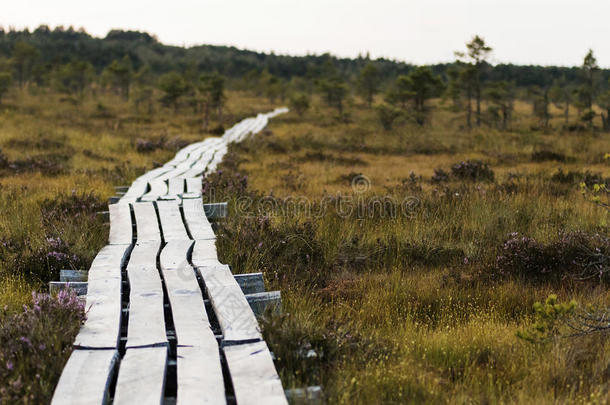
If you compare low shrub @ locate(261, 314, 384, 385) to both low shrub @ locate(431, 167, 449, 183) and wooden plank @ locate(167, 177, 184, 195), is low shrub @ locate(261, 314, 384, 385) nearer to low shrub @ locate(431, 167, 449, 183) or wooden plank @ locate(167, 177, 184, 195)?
wooden plank @ locate(167, 177, 184, 195)

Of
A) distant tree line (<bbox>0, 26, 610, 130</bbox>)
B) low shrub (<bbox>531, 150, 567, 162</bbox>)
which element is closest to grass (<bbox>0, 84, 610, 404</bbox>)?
low shrub (<bbox>531, 150, 567, 162</bbox>)

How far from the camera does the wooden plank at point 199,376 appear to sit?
8.11 ft

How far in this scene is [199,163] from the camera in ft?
36.8

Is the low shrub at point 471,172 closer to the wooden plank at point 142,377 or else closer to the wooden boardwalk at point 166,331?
the wooden boardwalk at point 166,331

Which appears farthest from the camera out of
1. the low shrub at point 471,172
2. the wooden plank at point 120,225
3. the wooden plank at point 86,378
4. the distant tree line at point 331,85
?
the distant tree line at point 331,85

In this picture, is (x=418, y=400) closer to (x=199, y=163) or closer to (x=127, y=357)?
(x=127, y=357)

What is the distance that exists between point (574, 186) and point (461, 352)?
7.43 m

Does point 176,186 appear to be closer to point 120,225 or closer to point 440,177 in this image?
point 120,225

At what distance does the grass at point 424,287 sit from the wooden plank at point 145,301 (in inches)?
27.7

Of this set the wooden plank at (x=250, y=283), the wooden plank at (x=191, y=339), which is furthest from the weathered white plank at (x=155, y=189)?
the wooden plank at (x=250, y=283)

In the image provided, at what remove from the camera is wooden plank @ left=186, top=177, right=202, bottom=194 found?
7734 mm

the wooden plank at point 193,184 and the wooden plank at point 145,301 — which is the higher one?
the wooden plank at point 193,184

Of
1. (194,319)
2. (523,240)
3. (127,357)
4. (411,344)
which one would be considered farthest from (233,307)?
(523,240)

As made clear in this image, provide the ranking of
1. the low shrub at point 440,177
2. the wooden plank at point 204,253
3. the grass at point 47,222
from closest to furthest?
the grass at point 47,222 < the wooden plank at point 204,253 < the low shrub at point 440,177
